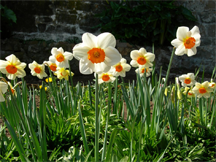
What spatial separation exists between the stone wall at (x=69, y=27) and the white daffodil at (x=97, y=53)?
3.63 meters

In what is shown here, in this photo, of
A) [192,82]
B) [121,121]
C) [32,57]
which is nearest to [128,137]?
[121,121]

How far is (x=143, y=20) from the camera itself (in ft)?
15.0

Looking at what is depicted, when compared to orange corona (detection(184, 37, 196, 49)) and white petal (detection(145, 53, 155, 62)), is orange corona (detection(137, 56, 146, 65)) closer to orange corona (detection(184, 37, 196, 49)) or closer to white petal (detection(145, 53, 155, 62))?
white petal (detection(145, 53, 155, 62))

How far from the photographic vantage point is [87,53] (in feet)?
2.65

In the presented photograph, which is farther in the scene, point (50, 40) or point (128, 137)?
point (50, 40)

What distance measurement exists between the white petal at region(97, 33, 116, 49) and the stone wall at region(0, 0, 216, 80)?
3.64m

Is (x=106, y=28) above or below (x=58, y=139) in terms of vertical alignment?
above

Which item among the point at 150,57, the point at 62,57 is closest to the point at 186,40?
the point at 150,57

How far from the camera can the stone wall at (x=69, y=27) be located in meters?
4.44

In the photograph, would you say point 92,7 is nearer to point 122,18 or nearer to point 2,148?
point 122,18

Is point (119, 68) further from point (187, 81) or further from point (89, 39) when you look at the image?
point (89, 39)

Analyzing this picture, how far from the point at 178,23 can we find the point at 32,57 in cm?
334

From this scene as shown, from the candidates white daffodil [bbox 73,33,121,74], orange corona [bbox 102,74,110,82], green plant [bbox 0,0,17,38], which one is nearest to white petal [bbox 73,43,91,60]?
white daffodil [bbox 73,33,121,74]

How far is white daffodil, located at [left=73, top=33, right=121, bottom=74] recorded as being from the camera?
2.57ft
